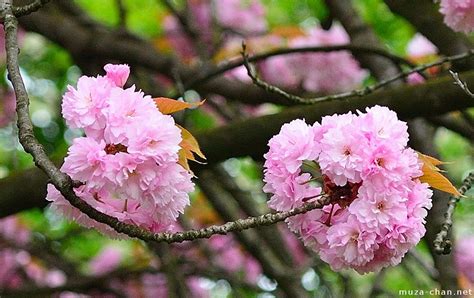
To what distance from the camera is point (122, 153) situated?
121 cm

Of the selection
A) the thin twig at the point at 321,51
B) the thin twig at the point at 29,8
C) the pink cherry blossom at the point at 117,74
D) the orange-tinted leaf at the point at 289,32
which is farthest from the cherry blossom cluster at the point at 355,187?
the orange-tinted leaf at the point at 289,32

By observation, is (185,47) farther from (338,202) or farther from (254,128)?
(338,202)

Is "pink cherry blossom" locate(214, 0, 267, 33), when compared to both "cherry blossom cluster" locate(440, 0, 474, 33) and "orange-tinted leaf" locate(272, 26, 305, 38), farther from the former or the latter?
"cherry blossom cluster" locate(440, 0, 474, 33)

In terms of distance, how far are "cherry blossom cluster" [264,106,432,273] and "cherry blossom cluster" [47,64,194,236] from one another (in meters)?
0.17

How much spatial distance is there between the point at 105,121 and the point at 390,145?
0.43 metres

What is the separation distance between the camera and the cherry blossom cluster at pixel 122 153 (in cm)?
121

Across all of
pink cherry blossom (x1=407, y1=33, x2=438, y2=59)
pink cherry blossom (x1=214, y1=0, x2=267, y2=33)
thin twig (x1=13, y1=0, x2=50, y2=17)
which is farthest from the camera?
pink cherry blossom (x1=214, y1=0, x2=267, y2=33)

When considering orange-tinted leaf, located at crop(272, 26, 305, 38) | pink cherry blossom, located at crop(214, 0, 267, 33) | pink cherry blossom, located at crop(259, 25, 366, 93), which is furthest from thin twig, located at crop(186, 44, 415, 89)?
pink cherry blossom, located at crop(214, 0, 267, 33)

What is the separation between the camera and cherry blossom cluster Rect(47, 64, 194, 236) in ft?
3.97

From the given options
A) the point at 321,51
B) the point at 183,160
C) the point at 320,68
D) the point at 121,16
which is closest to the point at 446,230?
the point at 183,160

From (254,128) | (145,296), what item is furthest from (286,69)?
(254,128)

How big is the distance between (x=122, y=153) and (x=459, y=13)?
42.2 inches

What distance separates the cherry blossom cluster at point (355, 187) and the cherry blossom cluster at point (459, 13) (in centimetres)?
76

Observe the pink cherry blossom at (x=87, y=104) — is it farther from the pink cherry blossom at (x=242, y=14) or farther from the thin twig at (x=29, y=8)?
the pink cherry blossom at (x=242, y=14)
